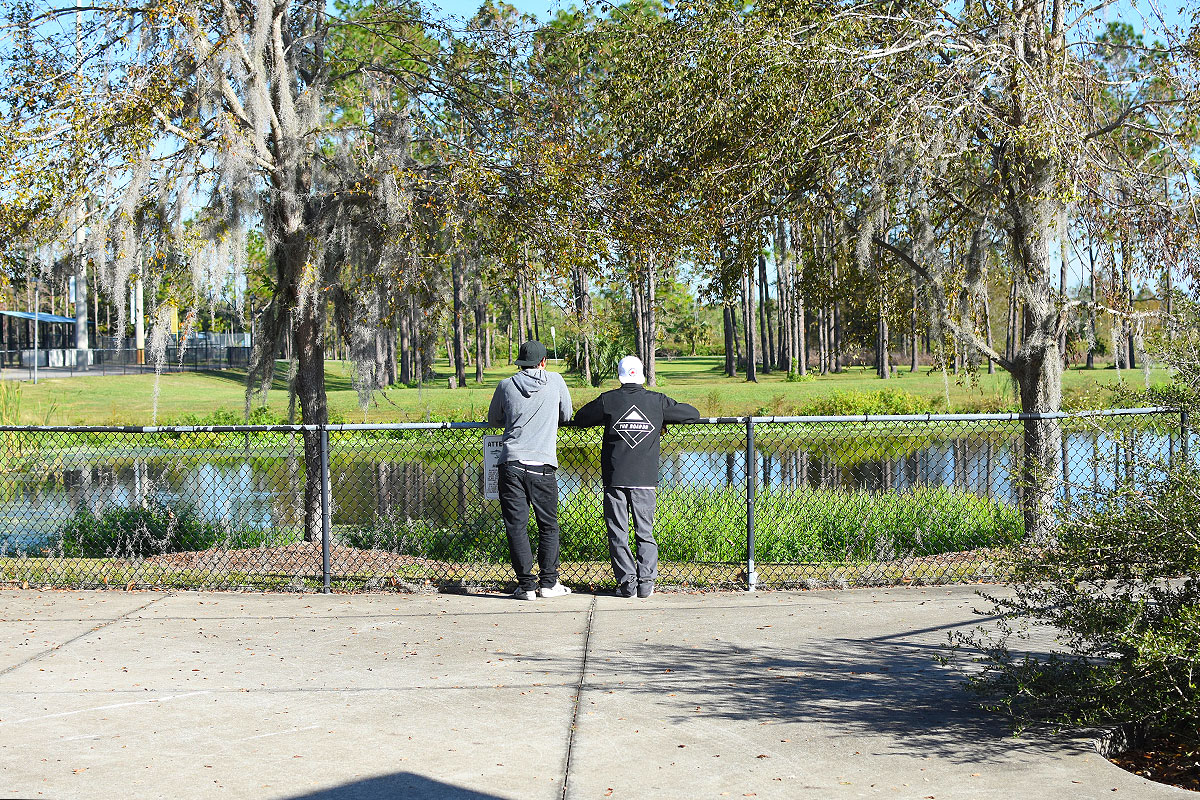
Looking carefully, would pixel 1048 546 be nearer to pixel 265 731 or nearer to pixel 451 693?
pixel 451 693

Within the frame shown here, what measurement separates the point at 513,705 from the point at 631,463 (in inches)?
113

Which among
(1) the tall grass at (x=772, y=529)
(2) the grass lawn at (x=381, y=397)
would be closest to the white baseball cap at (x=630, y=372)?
(1) the tall grass at (x=772, y=529)

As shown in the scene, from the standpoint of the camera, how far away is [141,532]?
1105 cm

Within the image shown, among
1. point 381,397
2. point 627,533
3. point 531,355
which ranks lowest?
point 627,533

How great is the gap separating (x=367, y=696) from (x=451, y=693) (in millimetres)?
434

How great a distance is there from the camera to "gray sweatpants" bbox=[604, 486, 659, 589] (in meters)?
7.97

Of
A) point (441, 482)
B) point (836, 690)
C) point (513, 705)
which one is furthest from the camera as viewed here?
point (441, 482)

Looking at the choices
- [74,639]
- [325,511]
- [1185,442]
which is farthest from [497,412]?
[1185,442]

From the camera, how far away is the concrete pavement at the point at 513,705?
439 centimetres

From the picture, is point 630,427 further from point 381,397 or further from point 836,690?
point 381,397

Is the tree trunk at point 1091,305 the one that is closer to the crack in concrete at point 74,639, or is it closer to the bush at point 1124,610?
the bush at point 1124,610

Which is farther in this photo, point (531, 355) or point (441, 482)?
point (441, 482)

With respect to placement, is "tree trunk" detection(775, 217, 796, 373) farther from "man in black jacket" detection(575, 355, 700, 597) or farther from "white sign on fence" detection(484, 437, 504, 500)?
"white sign on fence" detection(484, 437, 504, 500)

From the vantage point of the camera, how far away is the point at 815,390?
39438mm
